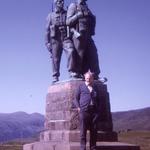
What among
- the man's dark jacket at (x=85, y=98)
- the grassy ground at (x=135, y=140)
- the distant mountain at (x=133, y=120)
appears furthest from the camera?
the distant mountain at (x=133, y=120)

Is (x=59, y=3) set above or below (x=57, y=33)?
above

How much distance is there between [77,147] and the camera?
11.8 metres

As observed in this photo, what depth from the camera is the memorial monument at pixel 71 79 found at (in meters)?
13.1

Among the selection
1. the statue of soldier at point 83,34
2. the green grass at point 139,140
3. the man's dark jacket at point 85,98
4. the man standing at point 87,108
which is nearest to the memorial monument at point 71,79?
the statue of soldier at point 83,34

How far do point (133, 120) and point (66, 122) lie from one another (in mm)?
60154

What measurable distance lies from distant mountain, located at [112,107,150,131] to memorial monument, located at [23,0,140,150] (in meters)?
50.4

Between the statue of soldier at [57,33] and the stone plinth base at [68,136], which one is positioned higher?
the statue of soldier at [57,33]

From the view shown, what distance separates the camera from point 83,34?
1385 cm

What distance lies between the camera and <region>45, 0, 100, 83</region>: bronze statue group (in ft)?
45.4

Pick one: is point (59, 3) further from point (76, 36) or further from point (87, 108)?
point (87, 108)

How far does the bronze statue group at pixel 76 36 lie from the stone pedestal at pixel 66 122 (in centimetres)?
54

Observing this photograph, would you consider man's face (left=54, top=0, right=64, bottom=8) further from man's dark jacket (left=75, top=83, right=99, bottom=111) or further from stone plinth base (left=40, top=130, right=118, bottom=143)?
man's dark jacket (left=75, top=83, right=99, bottom=111)

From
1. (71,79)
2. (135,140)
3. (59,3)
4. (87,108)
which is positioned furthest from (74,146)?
(135,140)

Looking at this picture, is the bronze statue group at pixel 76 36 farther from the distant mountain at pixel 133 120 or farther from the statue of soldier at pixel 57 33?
the distant mountain at pixel 133 120
